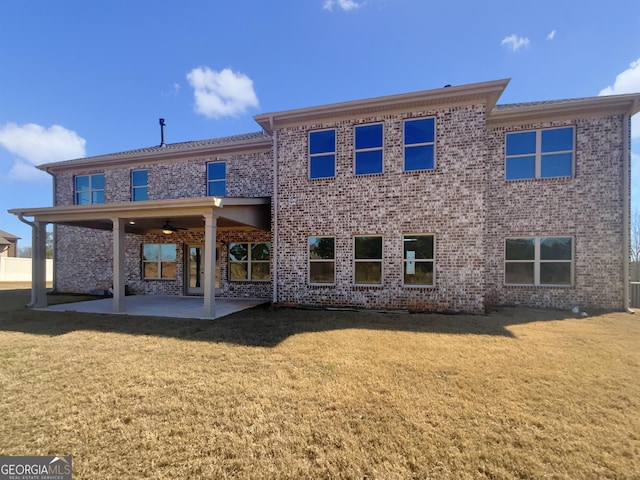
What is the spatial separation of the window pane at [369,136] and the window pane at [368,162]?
0.23 meters

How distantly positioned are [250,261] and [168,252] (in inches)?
161

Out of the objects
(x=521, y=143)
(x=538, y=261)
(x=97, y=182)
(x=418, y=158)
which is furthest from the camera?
(x=97, y=182)

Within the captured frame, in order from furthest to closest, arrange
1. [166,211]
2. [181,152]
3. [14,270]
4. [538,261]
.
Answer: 1. [14,270]
2. [181,152]
3. [538,261]
4. [166,211]

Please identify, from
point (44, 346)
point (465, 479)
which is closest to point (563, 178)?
point (465, 479)

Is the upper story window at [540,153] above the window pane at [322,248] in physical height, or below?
above

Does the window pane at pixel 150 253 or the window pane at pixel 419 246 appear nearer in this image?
the window pane at pixel 419 246

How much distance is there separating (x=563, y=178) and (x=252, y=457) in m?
11.5

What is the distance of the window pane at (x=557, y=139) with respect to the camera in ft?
30.1

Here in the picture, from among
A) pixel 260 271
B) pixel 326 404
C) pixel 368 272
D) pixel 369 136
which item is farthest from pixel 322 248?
pixel 326 404

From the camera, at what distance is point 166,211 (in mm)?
8211

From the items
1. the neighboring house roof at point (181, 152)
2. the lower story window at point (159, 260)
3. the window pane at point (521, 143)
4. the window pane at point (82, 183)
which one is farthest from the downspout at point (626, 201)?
the window pane at point (82, 183)

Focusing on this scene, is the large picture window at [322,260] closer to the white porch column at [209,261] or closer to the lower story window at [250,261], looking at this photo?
the lower story window at [250,261]

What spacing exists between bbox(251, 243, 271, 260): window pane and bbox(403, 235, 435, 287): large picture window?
18.0 ft

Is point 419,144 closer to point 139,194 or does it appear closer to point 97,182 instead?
point 139,194
